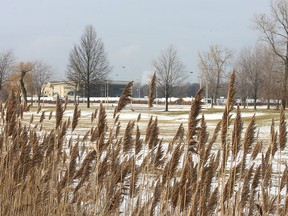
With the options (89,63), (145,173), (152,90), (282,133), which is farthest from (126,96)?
(89,63)

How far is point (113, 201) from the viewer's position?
2.80 metres

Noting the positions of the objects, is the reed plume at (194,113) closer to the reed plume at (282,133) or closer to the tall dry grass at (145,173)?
the tall dry grass at (145,173)

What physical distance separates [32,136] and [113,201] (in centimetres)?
112

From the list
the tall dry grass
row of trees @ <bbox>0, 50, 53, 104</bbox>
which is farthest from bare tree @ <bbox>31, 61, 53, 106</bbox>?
the tall dry grass

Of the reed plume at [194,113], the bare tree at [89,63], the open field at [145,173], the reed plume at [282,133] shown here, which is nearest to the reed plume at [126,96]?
the open field at [145,173]

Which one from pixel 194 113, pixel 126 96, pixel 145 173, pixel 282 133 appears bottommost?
pixel 145 173

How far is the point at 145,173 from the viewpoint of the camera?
3.20 metres

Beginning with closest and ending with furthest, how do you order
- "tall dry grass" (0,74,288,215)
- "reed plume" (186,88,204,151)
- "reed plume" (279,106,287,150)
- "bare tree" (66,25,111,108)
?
"reed plume" (186,88,204,151) < "tall dry grass" (0,74,288,215) < "reed plume" (279,106,287,150) < "bare tree" (66,25,111,108)

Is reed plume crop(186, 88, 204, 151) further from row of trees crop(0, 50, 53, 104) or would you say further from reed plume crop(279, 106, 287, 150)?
row of trees crop(0, 50, 53, 104)

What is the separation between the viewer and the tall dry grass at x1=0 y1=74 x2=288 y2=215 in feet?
8.46

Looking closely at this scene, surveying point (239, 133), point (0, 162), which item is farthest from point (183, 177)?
point (0, 162)

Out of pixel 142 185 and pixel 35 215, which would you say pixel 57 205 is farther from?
pixel 142 185

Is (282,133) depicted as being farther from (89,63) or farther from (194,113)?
(89,63)

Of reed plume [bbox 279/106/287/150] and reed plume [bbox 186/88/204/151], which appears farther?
reed plume [bbox 279/106/287/150]
